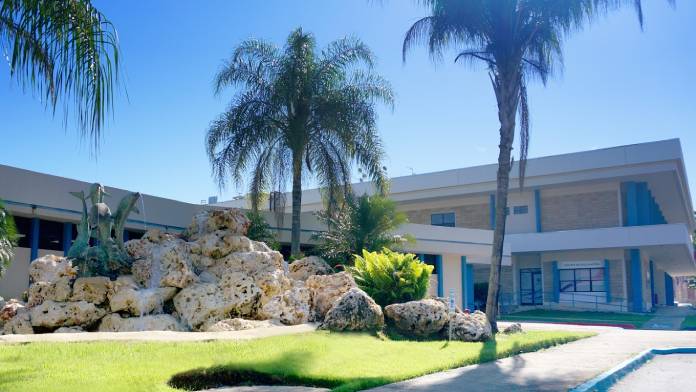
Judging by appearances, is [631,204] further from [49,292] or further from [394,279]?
[49,292]

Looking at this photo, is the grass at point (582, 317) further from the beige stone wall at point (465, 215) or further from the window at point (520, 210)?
the beige stone wall at point (465, 215)

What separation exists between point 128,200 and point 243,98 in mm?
6766

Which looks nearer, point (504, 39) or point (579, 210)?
point (504, 39)

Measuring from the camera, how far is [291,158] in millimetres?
22203

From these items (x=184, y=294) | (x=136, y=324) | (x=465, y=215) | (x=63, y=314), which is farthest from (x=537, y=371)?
(x=465, y=215)

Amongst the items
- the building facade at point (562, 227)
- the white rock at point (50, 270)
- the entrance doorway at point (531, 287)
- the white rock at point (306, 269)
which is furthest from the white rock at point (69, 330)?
the entrance doorway at point (531, 287)

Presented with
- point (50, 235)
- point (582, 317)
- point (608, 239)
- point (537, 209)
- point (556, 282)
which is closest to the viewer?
point (50, 235)

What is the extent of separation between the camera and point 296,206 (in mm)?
21625

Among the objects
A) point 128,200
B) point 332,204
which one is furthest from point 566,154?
point 128,200

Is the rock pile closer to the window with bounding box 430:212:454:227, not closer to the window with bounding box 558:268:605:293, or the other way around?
the window with bounding box 558:268:605:293

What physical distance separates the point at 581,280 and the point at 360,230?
77.4 ft

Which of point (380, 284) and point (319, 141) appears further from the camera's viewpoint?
point (319, 141)

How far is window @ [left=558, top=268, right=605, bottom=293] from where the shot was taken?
39.7 m

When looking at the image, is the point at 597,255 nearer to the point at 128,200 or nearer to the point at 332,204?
the point at 332,204
